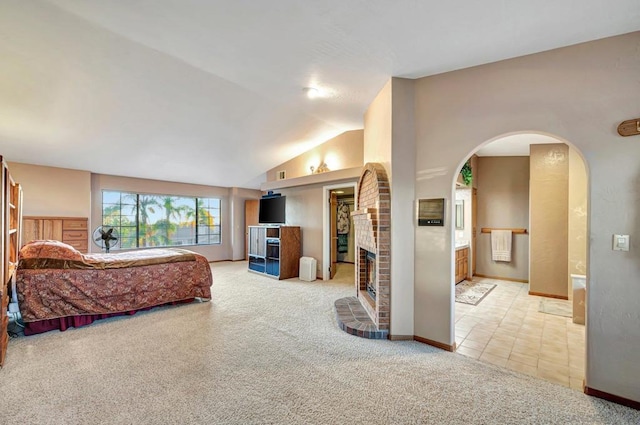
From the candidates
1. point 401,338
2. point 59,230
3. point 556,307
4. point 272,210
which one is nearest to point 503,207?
point 556,307

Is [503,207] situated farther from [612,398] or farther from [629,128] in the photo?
Answer: [612,398]

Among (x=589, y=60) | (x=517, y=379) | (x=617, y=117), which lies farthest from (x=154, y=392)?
(x=589, y=60)

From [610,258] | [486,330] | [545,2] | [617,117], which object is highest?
[545,2]

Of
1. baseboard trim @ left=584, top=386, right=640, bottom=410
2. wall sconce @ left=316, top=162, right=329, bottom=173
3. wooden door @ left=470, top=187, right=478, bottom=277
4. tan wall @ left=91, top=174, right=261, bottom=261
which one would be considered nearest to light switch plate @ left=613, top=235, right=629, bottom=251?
baseboard trim @ left=584, top=386, right=640, bottom=410

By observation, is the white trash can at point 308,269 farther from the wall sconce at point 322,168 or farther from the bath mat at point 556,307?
the bath mat at point 556,307

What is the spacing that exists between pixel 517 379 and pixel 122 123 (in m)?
5.80

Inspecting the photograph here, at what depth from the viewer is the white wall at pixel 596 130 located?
2035mm

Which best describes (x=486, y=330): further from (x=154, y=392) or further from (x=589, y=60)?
(x=154, y=392)

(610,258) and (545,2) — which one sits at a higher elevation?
(545,2)

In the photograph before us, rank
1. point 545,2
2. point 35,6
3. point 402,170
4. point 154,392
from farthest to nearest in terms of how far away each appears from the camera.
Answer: point 402,170 < point 35,6 < point 154,392 < point 545,2

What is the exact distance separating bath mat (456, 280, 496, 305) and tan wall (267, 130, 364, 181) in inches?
114

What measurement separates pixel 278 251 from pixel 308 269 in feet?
2.56

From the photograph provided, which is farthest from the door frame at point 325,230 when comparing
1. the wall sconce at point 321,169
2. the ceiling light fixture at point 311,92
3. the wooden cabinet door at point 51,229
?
the wooden cabinet door at point 51,229

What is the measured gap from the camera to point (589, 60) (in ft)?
7.20
